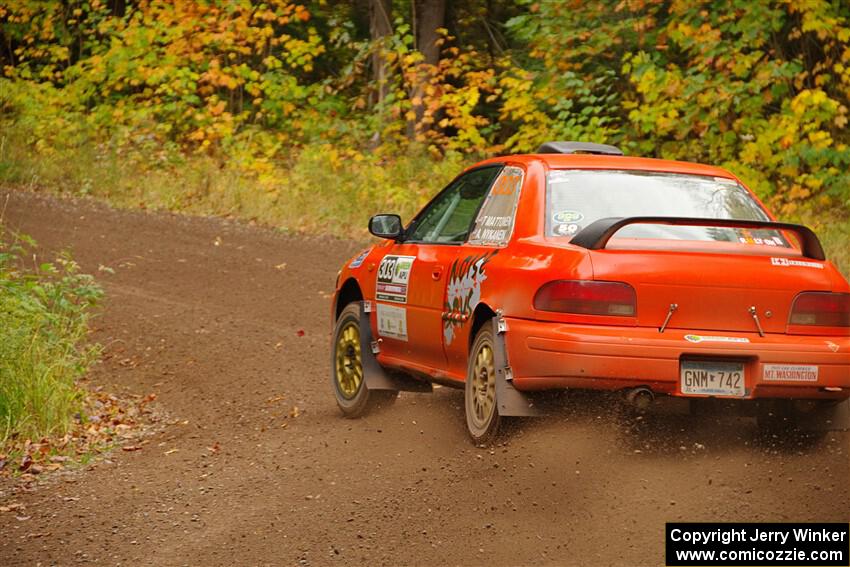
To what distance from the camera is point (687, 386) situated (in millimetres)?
6223

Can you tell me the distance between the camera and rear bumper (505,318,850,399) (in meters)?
6.18

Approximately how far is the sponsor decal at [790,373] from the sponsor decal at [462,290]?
1527 millimetres

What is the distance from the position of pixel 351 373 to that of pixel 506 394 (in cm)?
255

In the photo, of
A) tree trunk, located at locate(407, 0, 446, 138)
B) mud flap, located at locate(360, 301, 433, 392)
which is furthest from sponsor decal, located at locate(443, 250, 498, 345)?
tree trunk, located at locate(407, 0, 446, 138)

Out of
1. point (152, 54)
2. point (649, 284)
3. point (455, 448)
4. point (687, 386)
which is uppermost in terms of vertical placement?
point (152, 54)

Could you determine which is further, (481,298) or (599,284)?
(481,298)

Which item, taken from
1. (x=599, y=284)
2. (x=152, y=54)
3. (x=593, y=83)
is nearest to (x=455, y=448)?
(x=599, y=284)

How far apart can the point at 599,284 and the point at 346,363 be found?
3.12 metres

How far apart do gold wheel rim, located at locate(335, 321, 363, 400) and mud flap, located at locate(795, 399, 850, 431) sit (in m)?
3.03

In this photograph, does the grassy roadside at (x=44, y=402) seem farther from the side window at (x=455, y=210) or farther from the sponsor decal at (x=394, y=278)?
the side window at (x=455, y=210)

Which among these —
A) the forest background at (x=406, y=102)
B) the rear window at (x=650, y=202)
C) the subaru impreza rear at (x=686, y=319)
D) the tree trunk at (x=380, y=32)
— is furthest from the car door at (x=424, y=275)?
the tree trunk at (x=380, y=32)

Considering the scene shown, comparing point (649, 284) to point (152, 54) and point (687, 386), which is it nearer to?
point (687, 386)

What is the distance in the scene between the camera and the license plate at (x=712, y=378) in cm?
623

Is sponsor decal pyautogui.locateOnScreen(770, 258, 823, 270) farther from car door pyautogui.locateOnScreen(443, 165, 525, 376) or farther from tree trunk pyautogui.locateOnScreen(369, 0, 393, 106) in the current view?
tree trunk pyautogui.locateOnScreen(369, 0, 393, 106)
